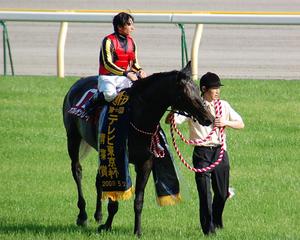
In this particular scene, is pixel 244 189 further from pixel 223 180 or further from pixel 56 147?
pixel 56 147

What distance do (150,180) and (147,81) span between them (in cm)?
346

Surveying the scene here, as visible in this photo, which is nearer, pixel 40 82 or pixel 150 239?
pixel 150 239

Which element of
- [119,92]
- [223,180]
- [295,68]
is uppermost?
[119,92]

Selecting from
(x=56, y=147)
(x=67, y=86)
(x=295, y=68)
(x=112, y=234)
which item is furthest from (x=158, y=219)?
(x=295, y=68)

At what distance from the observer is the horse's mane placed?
998cm

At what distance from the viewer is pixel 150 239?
10016 mm

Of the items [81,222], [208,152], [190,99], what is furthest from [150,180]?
[190,99]

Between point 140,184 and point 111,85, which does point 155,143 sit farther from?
point 111,85

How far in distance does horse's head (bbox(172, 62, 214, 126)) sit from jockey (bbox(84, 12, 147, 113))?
0.99m

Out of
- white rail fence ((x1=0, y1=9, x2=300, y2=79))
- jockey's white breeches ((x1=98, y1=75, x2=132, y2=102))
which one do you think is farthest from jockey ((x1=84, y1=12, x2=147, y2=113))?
white rail fence ((x1=0, y1=9, x2=300, y2=79))

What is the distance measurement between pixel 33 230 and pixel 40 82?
8.29 meters

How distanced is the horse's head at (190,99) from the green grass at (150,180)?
1.22 m

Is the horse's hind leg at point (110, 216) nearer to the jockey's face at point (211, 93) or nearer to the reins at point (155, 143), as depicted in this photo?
the reins at point (155, 143)

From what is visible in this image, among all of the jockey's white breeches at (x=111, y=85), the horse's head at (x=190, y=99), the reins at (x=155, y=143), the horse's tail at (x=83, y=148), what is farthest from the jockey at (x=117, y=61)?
the horse's tail at (x=83, y=148)
